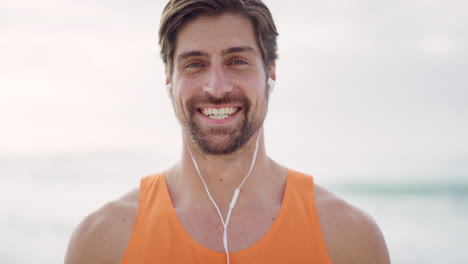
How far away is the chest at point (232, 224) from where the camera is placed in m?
2.59

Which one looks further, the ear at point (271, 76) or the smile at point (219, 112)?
the ear at point (271, 76)

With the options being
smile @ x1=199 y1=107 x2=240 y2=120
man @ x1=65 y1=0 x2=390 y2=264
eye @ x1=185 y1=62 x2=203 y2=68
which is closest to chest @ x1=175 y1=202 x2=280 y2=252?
man @ x1=65 y1=0 x2=390 y2=264

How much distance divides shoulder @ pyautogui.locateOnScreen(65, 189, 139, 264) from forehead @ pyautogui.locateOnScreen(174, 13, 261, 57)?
1.03 meters

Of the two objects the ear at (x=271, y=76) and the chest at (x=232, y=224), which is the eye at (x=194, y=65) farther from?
the chest at (x=232, y=224)

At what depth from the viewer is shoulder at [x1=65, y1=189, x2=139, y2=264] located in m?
2.55

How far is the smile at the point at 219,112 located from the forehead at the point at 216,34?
337 millimetres

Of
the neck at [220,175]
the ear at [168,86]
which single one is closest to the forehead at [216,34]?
the ear at [168,86]

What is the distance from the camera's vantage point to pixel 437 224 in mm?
12586

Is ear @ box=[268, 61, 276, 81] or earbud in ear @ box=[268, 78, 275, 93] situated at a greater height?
ear @ box=[268, 61, 276, 81]

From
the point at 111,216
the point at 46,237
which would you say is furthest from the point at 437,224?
the point at 111,216

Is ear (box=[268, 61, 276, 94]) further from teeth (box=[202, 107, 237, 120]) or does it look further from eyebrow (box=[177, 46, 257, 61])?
teeth (box=[202, 107, 237, 120])

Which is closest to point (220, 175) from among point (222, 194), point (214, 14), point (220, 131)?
point (222, 194)

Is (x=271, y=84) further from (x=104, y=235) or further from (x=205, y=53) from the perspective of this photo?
(x=104, y=235)

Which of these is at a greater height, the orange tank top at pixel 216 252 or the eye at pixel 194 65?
the eye at pixel 194 65
